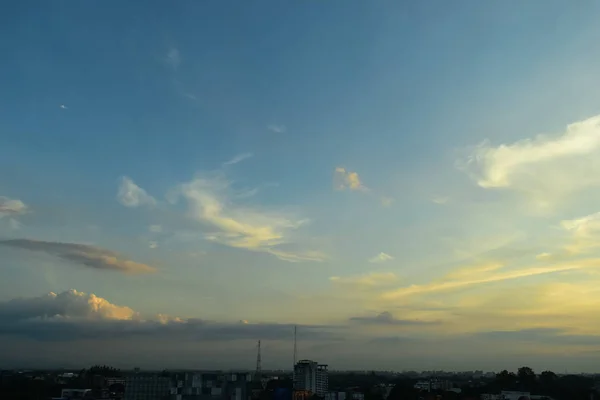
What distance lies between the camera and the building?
66625 mm

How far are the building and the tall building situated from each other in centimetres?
3996

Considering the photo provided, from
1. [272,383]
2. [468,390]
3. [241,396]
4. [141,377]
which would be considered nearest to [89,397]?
[141,377]

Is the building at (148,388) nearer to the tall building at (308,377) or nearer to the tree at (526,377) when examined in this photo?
the tall building at (308,377)

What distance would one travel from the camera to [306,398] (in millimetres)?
84812

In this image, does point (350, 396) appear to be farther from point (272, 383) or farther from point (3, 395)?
point (3, 395)

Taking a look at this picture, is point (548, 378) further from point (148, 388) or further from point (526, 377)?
point (148, 388)

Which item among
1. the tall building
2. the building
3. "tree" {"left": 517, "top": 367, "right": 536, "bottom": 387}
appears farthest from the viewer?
the tall building

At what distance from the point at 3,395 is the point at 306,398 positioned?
43.3 metres

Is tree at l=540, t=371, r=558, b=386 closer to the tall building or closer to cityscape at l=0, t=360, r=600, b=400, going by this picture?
cityscape at l=0, t=360, r=600, b=400

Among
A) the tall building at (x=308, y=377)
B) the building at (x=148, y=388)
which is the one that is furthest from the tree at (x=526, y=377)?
the building at (x=148, y=388)

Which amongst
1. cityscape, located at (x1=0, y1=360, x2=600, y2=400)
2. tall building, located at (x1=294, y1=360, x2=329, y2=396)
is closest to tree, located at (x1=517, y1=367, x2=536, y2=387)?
cityscape, located at (x1=0, y1=360, x2=600, y2=400)

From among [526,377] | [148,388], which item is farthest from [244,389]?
[526,377]

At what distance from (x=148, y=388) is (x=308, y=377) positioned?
42.5 meters

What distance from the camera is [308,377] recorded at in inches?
4067
